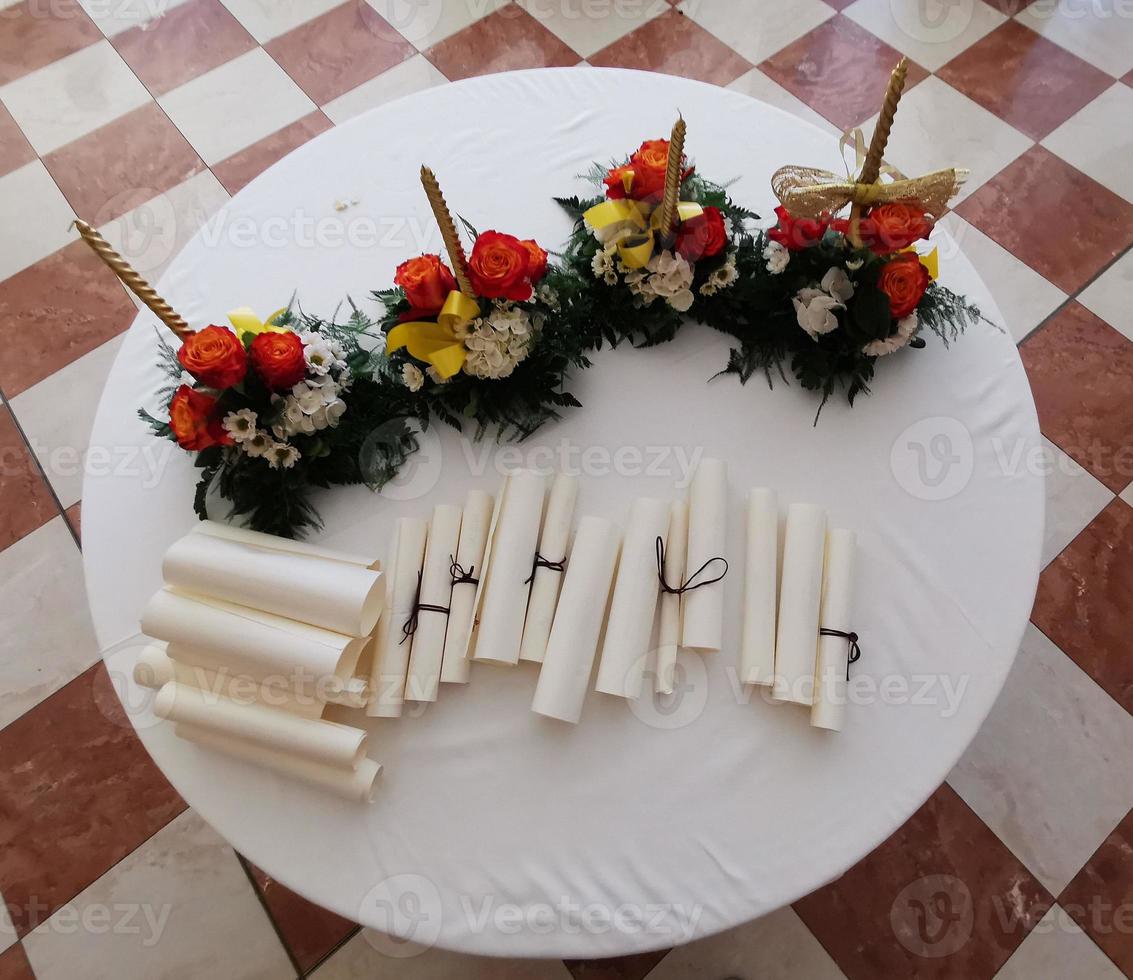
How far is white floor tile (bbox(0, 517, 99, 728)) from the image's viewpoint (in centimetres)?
181

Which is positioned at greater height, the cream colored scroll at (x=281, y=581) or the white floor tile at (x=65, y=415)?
the cream colored scroll at (x=281, y=581)

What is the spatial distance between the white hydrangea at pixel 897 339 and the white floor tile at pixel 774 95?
4.57 ft

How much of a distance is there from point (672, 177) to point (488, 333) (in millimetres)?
353

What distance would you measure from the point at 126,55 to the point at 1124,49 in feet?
10.5

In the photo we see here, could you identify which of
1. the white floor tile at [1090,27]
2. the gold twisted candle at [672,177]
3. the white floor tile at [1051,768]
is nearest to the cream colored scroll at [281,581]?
the gold twisted candle at [672,177]

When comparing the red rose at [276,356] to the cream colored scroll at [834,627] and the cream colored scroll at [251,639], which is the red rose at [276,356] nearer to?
the cream colored scroll at [251,639]

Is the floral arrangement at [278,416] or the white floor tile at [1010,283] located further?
the white floor tile at [1010,283]

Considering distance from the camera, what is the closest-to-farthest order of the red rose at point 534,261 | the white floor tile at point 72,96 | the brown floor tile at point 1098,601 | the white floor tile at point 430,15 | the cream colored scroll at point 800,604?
1. the cream colored scroll at point 800,604
2. the red rose at point 534,261
3. the brown floor tile at point 1098,601
4. the white floor tile at point 72,96
5. the white floor tile at point 430,15

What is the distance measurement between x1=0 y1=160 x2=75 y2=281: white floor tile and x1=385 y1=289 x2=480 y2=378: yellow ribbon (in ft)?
5.55

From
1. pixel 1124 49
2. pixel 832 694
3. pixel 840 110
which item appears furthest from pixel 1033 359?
pixel 832 694

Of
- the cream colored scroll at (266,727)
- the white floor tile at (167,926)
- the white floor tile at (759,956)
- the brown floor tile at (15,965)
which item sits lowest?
the brown floor tile at (15,965)

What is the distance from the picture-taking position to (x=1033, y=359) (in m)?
2.08

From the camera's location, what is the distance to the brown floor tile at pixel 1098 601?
176 centimetres

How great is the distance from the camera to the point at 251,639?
3.52 ft
